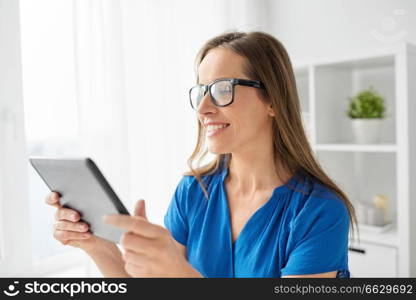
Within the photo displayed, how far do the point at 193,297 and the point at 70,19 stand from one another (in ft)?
5.00

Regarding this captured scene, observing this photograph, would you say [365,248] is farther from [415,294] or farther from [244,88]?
[244,88]

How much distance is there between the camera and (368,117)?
2295 mm

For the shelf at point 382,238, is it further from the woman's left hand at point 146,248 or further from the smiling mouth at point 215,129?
the woman's left hand at point 146,248

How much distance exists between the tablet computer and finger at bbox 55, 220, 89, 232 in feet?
0.05

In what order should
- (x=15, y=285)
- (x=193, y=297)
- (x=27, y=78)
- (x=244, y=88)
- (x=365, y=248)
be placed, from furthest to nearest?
(x=365, y=248)
(x=27, y=78)
(x=15, y=285)
(x=244, y=88)
(x=193, y=297)

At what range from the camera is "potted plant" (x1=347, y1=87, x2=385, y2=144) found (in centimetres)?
227

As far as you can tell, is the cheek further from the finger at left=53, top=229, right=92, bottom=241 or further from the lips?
the finger at left=53, top=229, right=92, bottom=241

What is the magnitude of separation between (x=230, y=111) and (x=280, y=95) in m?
0.17

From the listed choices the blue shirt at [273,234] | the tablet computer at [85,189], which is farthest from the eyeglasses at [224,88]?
the tablet computer at [85,189]

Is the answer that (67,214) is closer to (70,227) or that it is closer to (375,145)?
(70,227)

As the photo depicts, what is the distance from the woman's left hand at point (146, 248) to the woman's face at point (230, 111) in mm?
525

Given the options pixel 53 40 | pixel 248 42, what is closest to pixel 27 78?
pixel 53 40

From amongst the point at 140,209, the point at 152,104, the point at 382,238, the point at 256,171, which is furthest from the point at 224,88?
the point at 382,238

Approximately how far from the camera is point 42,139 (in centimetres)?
198
